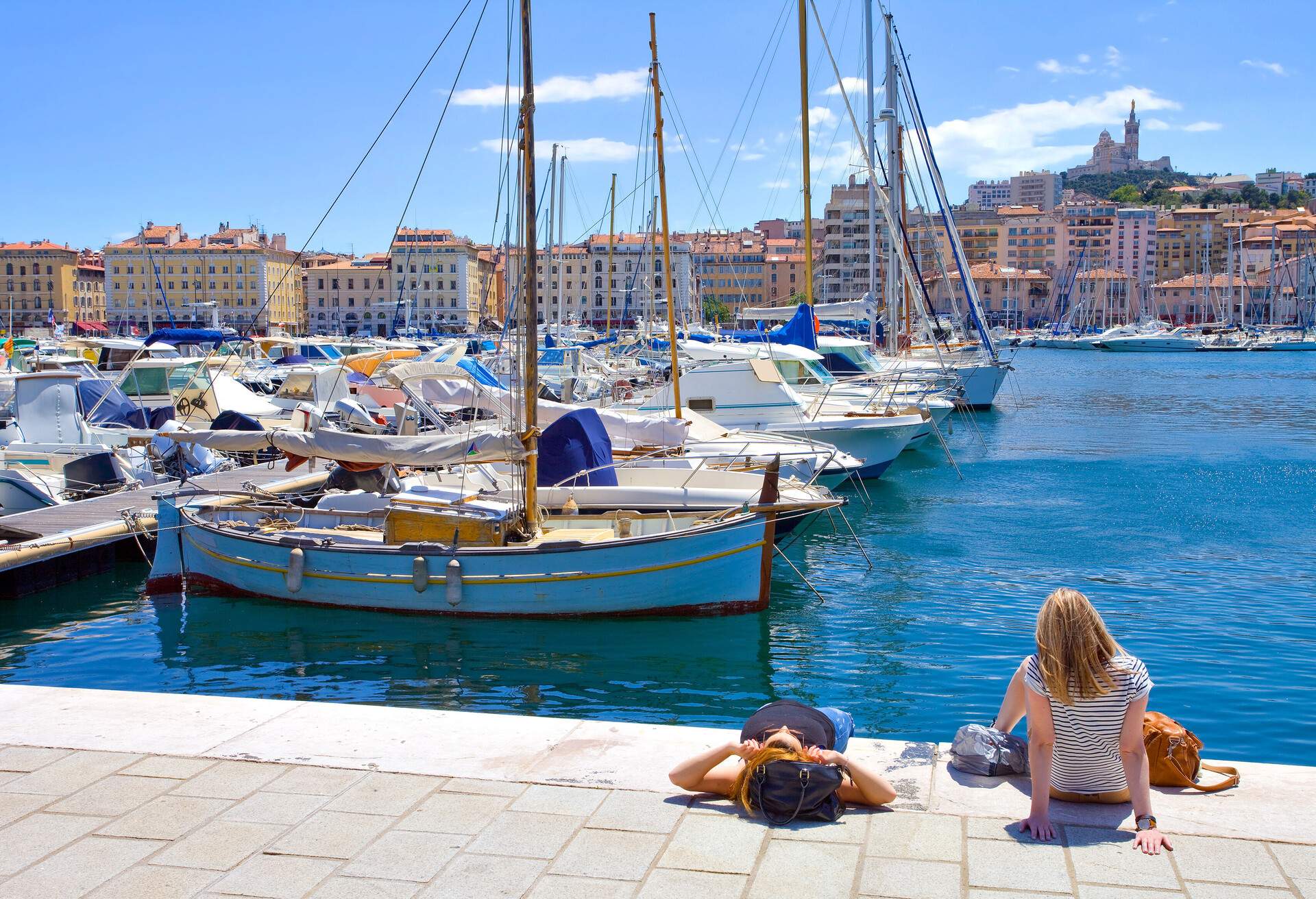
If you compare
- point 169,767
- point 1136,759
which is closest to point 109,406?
point 169,767

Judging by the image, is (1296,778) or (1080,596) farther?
(1296,778)

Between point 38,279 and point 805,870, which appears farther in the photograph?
point 38,279

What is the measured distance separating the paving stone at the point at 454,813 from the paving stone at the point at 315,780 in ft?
1.60

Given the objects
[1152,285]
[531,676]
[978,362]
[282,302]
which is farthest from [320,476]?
[1152,285]

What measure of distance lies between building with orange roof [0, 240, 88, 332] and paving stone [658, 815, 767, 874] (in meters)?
157

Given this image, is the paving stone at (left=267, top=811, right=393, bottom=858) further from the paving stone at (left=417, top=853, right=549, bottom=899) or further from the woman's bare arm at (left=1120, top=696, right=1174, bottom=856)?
the woman's bare arm at (left=1120, top=696, right=1174, bottom=856)

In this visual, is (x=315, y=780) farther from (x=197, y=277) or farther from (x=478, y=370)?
(x=197, y=277)

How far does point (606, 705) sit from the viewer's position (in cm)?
1163

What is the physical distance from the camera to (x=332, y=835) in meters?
5.27

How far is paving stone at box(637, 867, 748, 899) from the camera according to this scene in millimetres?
4699

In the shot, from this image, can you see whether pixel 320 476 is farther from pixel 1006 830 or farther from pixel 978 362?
pixel 978 362

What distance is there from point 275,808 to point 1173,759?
4.29 m

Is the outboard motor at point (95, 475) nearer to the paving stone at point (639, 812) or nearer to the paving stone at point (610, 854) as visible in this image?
the paving stone at point (639, 812)

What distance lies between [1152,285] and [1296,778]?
190m
